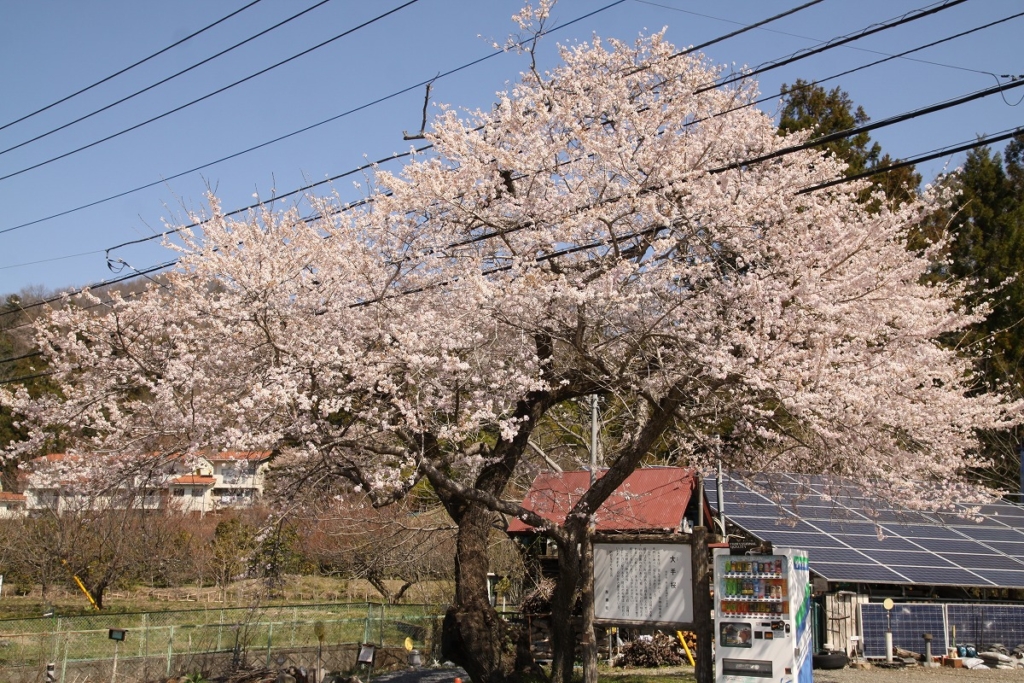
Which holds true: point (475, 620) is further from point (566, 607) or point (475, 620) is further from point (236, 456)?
point (236, 456)

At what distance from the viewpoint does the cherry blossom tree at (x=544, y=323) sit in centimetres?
944

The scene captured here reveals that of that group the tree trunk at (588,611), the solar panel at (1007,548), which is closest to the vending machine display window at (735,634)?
the tree trunk at (588,611)

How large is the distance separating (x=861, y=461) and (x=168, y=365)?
8402mm

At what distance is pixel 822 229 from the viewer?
411 inches

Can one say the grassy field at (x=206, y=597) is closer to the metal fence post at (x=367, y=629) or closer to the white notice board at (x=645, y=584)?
the metal fence post at (x=367, y=629)

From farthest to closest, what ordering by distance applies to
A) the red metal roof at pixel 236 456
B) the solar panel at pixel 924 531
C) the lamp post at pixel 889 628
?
the solar panel at pixel 924 531
the lamp post at pixel 889 628
the red metal roof at pixel 236 456

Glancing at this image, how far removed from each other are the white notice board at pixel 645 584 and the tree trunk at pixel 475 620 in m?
1.53

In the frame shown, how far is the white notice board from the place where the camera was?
964cm

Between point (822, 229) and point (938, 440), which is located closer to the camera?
point (822, 229)

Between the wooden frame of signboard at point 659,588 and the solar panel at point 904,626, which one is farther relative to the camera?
the solar panel at point 904,626

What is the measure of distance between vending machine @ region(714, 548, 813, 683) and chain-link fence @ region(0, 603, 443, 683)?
5.77 m

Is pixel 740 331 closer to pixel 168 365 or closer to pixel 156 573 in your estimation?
pixel 168 365

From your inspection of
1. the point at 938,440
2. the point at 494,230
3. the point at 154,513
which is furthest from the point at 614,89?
the point at 154,513

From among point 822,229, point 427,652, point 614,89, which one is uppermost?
point 614,89
